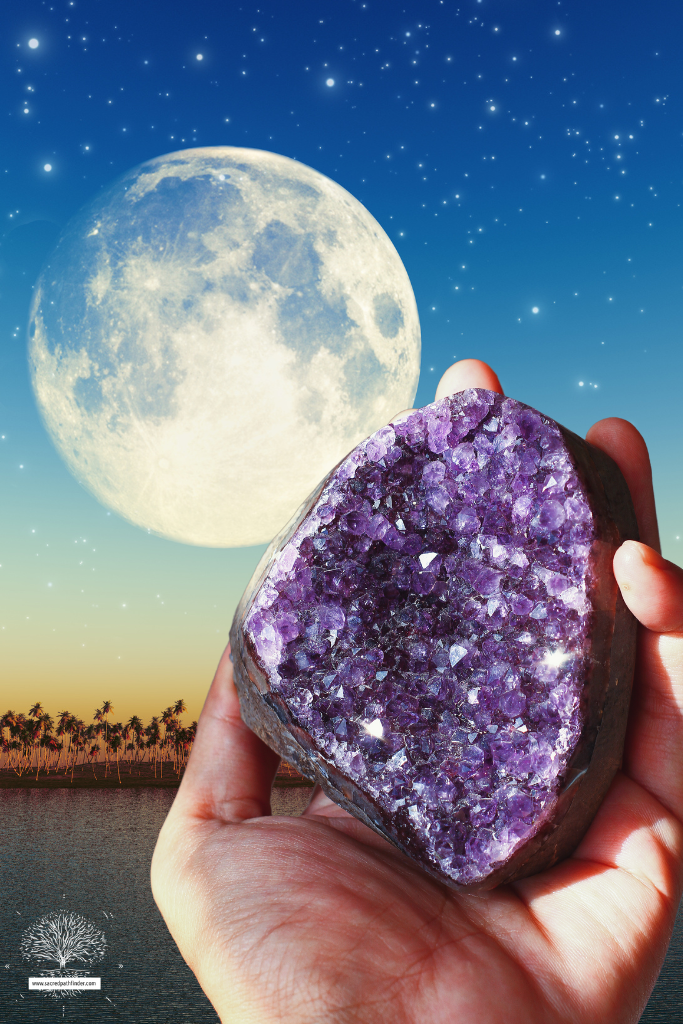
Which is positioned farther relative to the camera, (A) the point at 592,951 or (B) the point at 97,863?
(B) the point at 97,863

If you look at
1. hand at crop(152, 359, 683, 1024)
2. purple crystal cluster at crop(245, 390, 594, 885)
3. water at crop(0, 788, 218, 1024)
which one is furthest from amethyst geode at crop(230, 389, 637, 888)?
water at crop(0, 788, 218, 1024)

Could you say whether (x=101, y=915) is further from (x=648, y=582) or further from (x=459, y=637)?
(x=648, y=582)

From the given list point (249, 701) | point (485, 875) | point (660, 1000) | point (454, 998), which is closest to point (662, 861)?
point (485, 875)

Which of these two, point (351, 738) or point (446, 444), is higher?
point (446, 444)

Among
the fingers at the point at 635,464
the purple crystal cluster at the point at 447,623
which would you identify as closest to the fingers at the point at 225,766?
the purple crystal cluster at the point at 447,623

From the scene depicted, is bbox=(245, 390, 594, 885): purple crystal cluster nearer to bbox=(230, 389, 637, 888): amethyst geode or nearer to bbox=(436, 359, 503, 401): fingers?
bbox=(230, 389, 637, 888): amethyst geode

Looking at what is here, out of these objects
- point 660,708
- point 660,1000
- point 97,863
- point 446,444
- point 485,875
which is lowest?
point 97,863

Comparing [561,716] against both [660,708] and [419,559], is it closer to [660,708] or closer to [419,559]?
[660,708]
